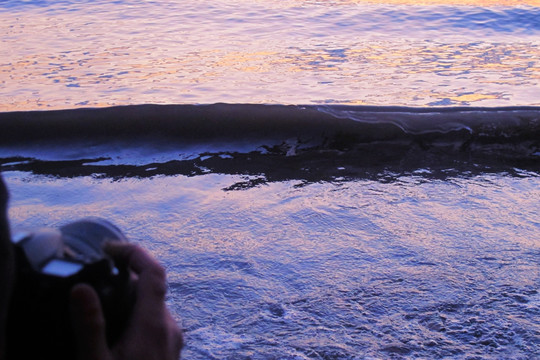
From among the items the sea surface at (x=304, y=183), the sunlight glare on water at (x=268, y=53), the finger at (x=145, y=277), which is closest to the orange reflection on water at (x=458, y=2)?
the sunlight glare on water at (x=268, y=53)

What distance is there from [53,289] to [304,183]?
2076 millimetres

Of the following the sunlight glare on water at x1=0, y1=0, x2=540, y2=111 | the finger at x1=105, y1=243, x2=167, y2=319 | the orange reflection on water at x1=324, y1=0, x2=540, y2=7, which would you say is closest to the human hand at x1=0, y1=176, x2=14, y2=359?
the finger at x1=105, y1=243, x2=167, y2=319

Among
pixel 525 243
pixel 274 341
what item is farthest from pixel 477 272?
pixel 274 341

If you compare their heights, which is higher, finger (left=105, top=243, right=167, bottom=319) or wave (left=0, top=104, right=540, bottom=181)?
finger (left=105, top=243, right=167, bottom=319)

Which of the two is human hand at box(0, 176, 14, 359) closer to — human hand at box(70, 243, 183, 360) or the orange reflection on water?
human hand at box(70, 243, 183, 360)

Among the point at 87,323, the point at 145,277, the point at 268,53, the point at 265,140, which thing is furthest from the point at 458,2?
the point at 87,323

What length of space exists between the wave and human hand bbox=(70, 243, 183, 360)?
212 centimetres

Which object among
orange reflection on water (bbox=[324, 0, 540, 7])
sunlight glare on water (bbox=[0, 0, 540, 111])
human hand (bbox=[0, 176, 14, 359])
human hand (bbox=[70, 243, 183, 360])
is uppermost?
human hand (bbox=[0, 176, 14, 359])

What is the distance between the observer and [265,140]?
10.4 feet

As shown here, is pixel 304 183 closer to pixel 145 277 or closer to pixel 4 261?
pixel 145 277

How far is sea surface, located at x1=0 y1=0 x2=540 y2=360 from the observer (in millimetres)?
1591

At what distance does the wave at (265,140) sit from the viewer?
2885mm

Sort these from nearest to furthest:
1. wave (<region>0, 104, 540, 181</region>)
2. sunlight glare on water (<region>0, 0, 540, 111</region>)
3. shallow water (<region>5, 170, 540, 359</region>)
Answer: shallow water (<region>5, 170, 540, 359</region>)
wave (<region>0, 104, 540, 181</region>)
sunlight glare on water (<region>0, 0, 540, 111</region>)

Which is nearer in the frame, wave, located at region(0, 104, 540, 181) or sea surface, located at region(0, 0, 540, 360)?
sea surface, located at region(0, 0, 540, 360)
